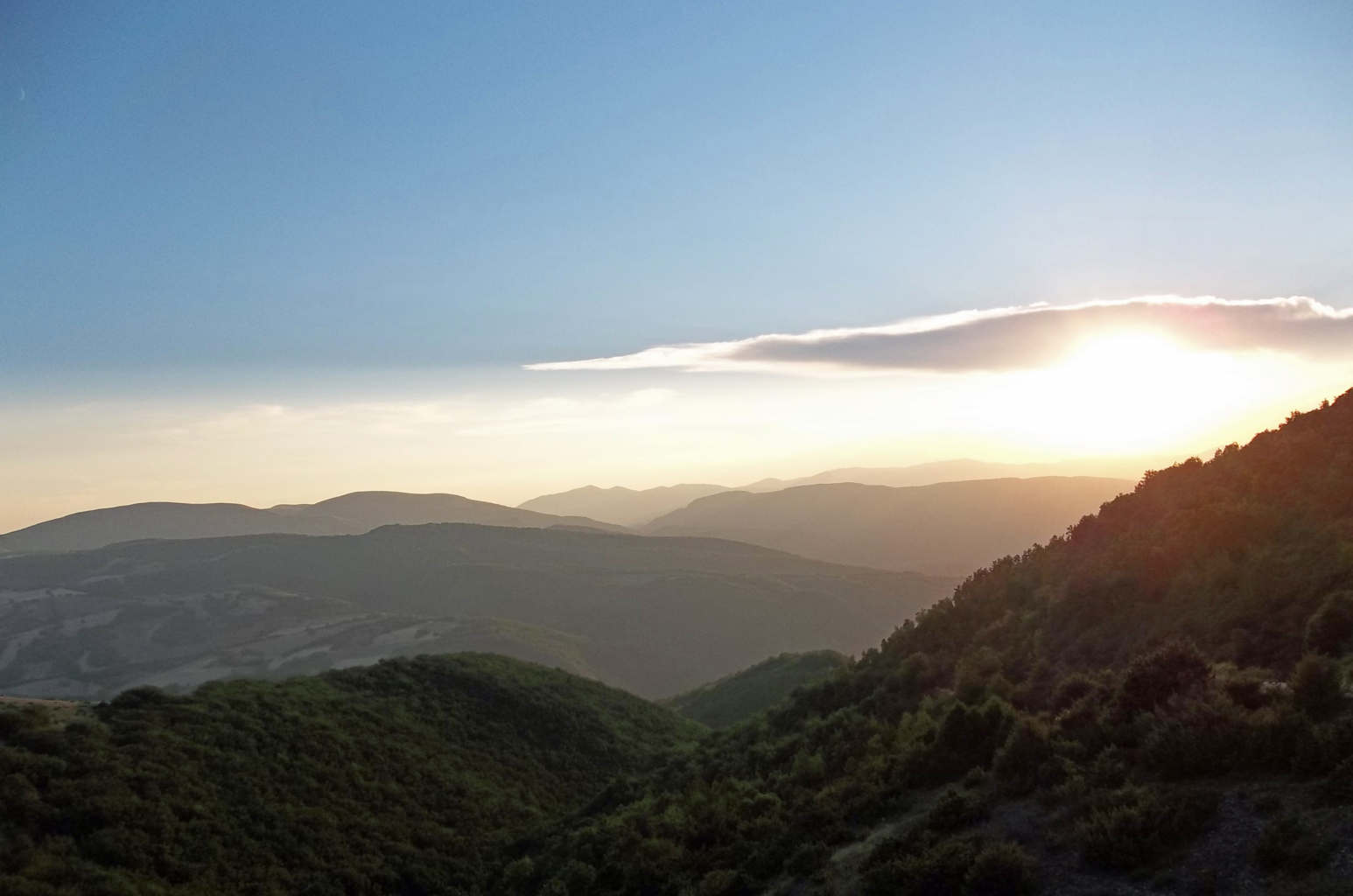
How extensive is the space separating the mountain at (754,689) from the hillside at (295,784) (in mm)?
15821

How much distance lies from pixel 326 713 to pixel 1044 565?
2828 centimetres

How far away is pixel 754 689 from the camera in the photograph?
55469 mm

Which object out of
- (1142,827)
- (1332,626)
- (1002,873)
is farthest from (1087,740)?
(1332,626)

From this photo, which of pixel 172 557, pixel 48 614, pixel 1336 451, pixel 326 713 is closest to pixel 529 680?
pixel 326 713

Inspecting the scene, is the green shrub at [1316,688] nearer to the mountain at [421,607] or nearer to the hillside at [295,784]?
the hillside at [295,784]

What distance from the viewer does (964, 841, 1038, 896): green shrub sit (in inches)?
364

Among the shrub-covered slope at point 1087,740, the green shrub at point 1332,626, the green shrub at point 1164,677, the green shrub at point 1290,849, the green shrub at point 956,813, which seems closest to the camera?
the green shrub at point 1290,849

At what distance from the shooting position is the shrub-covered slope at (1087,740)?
9.20 metres

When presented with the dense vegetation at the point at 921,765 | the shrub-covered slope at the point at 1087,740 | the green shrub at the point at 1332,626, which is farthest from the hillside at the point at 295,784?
the green shrub at the point at 1332,626

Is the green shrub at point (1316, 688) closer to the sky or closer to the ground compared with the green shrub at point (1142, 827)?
closer to the sky

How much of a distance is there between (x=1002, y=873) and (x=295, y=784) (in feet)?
76.3

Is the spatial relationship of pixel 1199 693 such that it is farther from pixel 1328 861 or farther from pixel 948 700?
pixel 948 700

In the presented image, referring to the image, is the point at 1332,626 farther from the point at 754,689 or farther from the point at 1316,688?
the point at 754,689

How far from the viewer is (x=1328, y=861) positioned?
7656 mm
